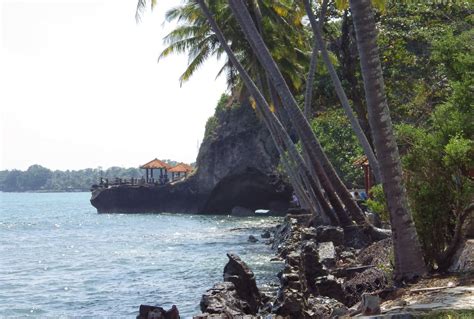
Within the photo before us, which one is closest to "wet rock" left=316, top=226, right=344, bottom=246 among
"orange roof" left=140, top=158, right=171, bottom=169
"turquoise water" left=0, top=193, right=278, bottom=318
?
"turquoise water" left=0, top=193, right=278, bottom=318

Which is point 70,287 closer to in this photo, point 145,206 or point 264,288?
point 264,288

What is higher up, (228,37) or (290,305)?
(228,37)

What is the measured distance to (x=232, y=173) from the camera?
234 ft

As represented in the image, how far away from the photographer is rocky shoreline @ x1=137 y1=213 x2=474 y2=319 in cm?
1011

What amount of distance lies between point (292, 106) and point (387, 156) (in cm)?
1266

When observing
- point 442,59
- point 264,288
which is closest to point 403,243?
point 442,59

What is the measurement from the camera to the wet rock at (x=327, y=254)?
1752 centimetres

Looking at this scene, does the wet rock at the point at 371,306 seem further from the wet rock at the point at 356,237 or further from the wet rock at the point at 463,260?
the wet rock at the point at 356,237

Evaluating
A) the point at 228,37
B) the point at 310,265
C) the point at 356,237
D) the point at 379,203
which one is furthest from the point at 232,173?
the point at 379,203

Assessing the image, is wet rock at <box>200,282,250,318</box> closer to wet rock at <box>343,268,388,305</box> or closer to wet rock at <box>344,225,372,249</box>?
wet rock at <box>343,268,388,305</box>

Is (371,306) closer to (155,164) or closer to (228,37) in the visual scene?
(228,37)

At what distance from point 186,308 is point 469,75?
28.9 ft

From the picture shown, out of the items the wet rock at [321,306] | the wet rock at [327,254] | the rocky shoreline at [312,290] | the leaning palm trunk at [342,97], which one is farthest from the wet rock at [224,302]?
the leaning palm trunk at [342,97]

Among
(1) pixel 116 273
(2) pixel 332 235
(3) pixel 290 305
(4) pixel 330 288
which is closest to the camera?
(3) pixel 290 305
